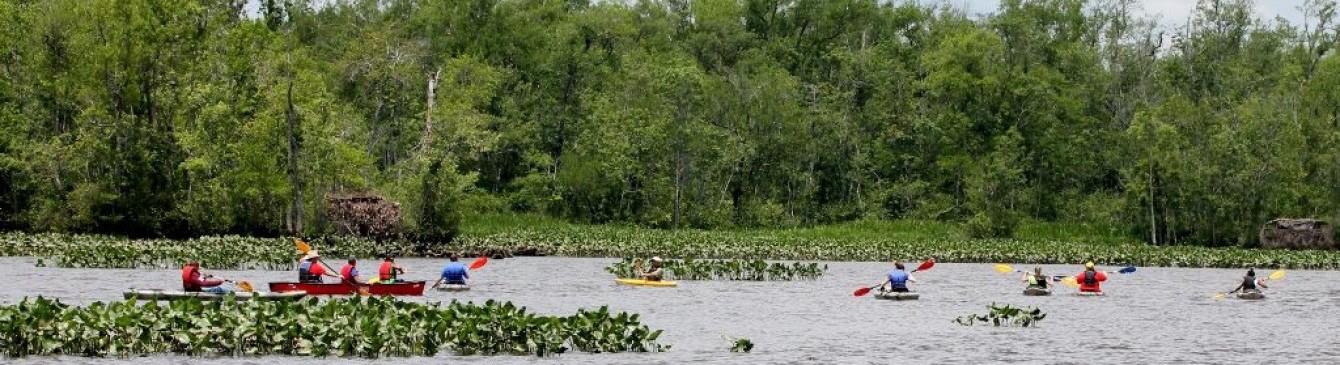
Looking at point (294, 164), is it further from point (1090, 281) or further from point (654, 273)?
point (1090, 281)

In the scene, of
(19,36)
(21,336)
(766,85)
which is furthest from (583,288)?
(766,85)

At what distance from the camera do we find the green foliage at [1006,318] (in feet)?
109

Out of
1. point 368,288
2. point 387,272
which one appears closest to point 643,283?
point 387,272

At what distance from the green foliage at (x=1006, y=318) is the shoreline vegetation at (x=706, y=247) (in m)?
21.5

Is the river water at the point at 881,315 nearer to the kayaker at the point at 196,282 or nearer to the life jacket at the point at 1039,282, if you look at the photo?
the life jacket at the point at 1039,282

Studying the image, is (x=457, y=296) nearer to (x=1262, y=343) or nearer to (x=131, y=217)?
(x=1262, y=343)

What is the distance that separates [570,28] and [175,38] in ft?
86.3

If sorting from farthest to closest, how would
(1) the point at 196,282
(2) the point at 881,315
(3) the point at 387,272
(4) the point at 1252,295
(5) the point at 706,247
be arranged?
(5) the point at 706,247, (4) the point at 1252,295, (3) the point at 387,272, (2) the point at 881,315, (1) the point at 196,282

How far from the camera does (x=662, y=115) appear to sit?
74875 mm

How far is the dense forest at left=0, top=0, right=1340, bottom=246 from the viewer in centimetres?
6134

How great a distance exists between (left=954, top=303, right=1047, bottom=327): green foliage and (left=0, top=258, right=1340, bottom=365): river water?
24 centimetres

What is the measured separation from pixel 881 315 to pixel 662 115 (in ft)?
126

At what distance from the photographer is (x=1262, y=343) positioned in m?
31.7

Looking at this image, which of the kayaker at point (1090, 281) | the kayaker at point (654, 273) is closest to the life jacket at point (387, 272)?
the kayaker at point (654, 273)
